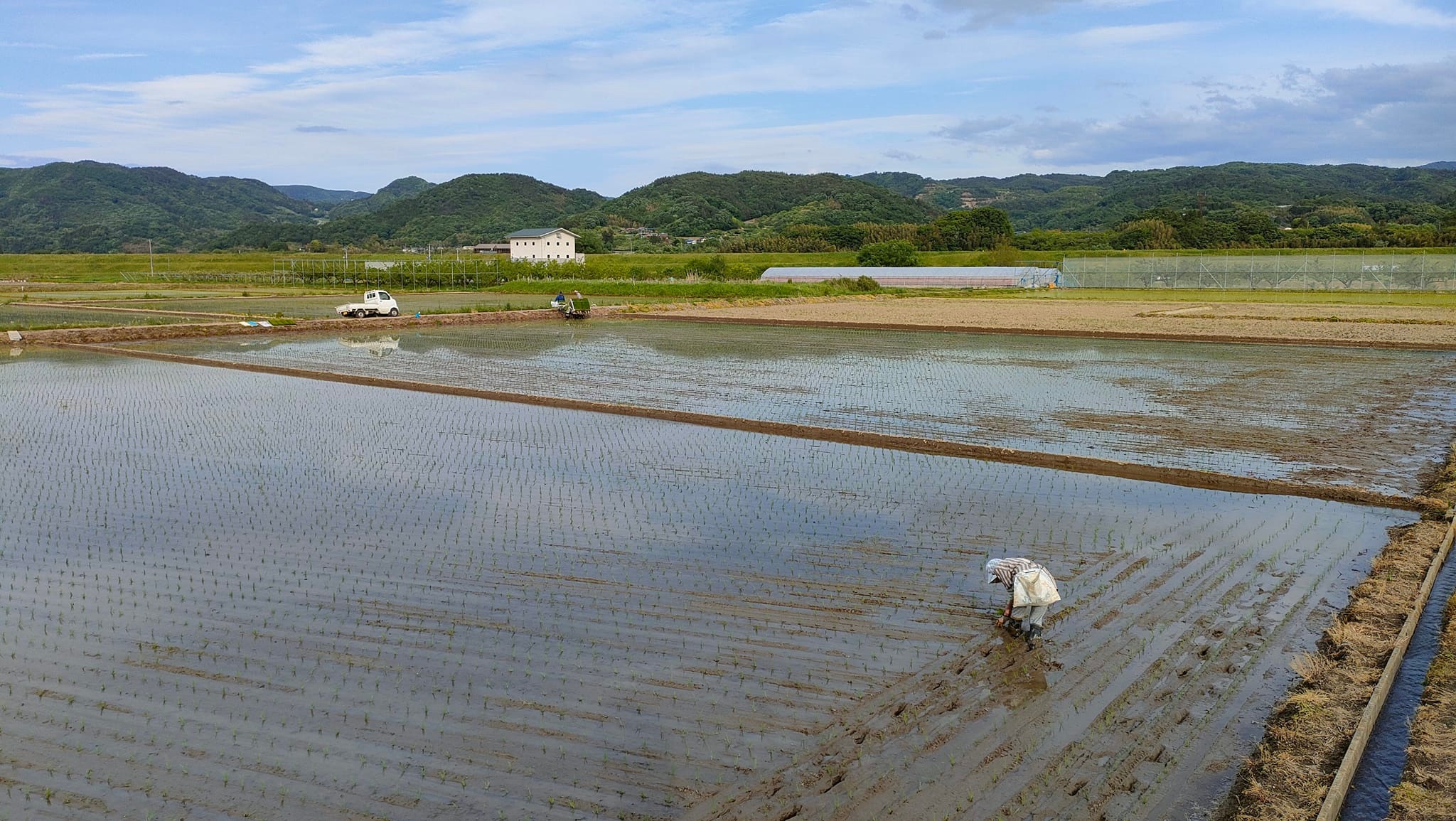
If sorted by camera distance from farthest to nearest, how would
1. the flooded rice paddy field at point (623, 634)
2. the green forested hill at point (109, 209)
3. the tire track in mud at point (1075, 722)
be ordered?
the green forested hill at point (109, 209)
the flooded rice paddy field at point (623, 634)
the tire track in mud at point (1075, 722)

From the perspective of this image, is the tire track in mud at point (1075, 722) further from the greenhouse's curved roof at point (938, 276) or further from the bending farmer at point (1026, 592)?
the greenhouse's curved roof at point (938, 276)

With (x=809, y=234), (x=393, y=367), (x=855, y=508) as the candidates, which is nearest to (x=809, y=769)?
(x=855, y=508)

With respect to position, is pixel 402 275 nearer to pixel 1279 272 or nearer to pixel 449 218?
pixel 1279 272

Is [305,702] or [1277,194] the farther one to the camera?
[1277,194]

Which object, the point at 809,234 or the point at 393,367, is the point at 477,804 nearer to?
the point at 393,367

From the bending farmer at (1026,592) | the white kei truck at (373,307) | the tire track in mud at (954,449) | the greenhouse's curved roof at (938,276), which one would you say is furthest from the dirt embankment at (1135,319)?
the bending farmer at (1026,592)

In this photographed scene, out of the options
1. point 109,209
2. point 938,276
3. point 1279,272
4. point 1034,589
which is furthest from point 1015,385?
point 109,209

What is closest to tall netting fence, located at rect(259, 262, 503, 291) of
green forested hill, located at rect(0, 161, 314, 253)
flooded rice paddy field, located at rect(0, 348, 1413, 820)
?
flooded rice paddy field, located at rect(0, 348, 1413, 820)
